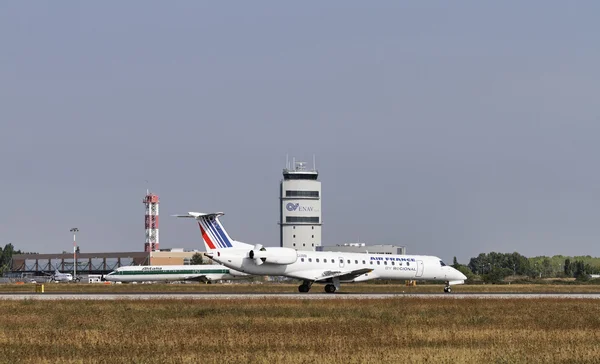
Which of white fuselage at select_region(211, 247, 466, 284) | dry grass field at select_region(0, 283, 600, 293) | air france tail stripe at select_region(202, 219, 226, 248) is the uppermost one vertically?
air france tail stripe at select_region(202, 219, 226, 248)

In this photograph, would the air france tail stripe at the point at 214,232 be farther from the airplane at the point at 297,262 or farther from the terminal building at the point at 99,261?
the terminal building at the point at 99,261

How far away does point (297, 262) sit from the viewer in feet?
217

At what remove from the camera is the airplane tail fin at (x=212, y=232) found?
218 ft

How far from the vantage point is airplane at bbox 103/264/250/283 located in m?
117

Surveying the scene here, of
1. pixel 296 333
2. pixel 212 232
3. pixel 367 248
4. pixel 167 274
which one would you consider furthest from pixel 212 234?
pixel 367 248

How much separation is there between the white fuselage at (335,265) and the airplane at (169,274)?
47641 mm

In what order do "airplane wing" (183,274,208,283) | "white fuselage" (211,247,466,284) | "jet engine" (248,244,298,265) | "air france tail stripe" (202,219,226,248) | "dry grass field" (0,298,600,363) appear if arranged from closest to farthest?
"dry grass field" (0,298,600,363) → "jet engine" (248,244,298,265) → "white fuselage" (211,247,466,284) → "air france tail stripe" (202,219,226,248) → "airplane wing" (183,274,208,283)

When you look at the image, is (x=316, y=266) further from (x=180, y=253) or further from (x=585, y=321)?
(x=180, y=253)

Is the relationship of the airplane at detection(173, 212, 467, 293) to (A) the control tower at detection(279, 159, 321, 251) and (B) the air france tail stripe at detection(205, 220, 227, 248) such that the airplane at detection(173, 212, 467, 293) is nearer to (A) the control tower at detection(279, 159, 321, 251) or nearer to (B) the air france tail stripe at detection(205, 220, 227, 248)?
(B) the air france tail stripe at detection(205, 220, 227, 248)

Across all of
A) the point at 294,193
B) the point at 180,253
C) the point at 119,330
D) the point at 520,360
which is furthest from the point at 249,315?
the point at 180,253

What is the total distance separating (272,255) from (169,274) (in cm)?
5543

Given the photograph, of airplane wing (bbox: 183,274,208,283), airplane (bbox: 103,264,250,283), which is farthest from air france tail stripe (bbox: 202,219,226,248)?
airplane wing (bbox: 183,274,208,283)

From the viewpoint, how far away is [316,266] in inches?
2625

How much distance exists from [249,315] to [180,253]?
148m
